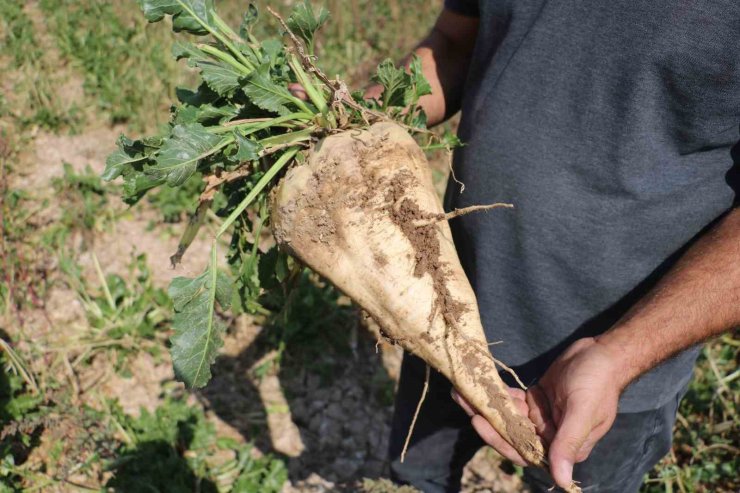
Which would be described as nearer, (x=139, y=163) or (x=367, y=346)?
(x=139, y=163)

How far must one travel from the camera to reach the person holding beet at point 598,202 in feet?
4.92

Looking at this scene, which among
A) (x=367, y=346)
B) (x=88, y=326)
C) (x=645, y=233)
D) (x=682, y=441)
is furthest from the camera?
(x=367, y=346)

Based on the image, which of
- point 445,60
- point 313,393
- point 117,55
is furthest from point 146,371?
point 117,55

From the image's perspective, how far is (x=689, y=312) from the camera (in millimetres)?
1508

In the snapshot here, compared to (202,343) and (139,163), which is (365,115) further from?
(202,343)

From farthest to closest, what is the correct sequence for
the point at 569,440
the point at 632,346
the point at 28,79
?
the point at 28,79, the point at 632,346, the point at 569,440

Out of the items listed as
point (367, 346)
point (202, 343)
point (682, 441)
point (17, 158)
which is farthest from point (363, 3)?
point (202, 343)

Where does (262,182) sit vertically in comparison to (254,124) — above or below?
below

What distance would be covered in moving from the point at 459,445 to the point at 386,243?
1.06 m

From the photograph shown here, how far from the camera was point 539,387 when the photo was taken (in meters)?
1.62

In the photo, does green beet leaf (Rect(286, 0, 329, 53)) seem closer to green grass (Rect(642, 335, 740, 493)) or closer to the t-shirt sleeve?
the t-shirt sleeve

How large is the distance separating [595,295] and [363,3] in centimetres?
551

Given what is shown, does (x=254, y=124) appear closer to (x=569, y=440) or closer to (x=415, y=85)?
(x=415, y=85)

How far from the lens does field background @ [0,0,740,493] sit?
9.10 feet
